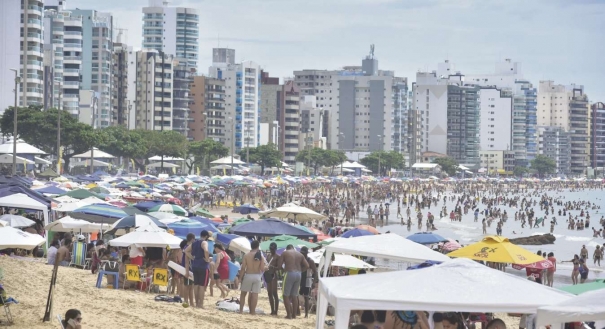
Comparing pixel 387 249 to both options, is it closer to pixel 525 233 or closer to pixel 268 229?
pixel 268 229

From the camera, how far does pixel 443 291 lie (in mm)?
8656

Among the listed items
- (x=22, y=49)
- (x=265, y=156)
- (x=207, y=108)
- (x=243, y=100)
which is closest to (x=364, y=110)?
(x=243, y=100)

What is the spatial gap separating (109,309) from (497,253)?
8.02 meters

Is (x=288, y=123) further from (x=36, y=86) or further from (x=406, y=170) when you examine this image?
(x=36, y=86)

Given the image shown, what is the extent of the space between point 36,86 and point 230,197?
939 inches

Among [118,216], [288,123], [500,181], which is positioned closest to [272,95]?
[288,123]

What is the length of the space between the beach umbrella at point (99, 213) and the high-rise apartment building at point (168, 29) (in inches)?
6542

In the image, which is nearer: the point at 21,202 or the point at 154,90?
the point at 21,202

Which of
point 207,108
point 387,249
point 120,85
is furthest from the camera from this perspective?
point 207,108

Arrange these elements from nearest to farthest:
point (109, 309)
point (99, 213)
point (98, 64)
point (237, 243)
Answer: point (109, 309) < point (237, 243) < point (99, 213) < point (98, 64)

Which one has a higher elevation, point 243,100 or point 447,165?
point 243,100

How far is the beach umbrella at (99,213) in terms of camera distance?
2356cm

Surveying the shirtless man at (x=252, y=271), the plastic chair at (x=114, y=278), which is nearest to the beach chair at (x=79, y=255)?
the plastic chair at (x=114, y=278)

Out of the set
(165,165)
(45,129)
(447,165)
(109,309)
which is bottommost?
(447,165)
